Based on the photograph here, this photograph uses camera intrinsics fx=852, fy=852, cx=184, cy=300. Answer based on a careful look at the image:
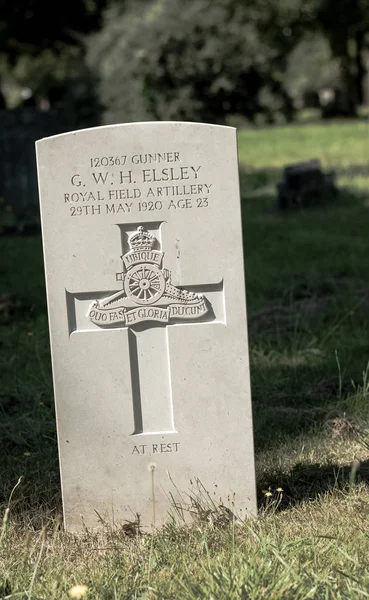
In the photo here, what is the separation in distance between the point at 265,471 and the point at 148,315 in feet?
3.37

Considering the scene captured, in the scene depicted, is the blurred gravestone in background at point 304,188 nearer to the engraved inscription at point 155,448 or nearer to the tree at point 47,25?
the engraved inscription at point 155,448

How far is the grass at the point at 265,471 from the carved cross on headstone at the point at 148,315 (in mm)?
457

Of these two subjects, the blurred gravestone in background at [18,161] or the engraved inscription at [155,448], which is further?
the blurred gravestone in background at [18,161]

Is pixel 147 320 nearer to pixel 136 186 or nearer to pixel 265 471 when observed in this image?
pixel 136 186

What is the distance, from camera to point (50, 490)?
12.7 ft

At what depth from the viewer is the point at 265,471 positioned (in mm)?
3922

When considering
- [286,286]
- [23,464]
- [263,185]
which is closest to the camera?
[23,464]

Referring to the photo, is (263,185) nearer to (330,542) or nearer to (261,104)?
(261,104)

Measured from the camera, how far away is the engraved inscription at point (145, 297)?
3.35 m

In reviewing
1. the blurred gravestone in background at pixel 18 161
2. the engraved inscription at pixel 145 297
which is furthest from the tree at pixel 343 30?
the engraved inscription at pixel 145 297

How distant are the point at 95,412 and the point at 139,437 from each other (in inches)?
8.1

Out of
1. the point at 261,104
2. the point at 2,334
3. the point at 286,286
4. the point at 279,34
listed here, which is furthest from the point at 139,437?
the point at 279,34

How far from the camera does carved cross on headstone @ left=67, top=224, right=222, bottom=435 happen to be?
11.0 feet

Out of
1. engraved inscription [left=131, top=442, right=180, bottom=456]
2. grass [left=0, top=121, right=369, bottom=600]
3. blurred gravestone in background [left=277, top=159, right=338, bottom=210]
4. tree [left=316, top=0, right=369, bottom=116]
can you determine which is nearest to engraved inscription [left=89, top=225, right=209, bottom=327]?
engraved inscription [left=131, top=442, right=180, bottom=456]
